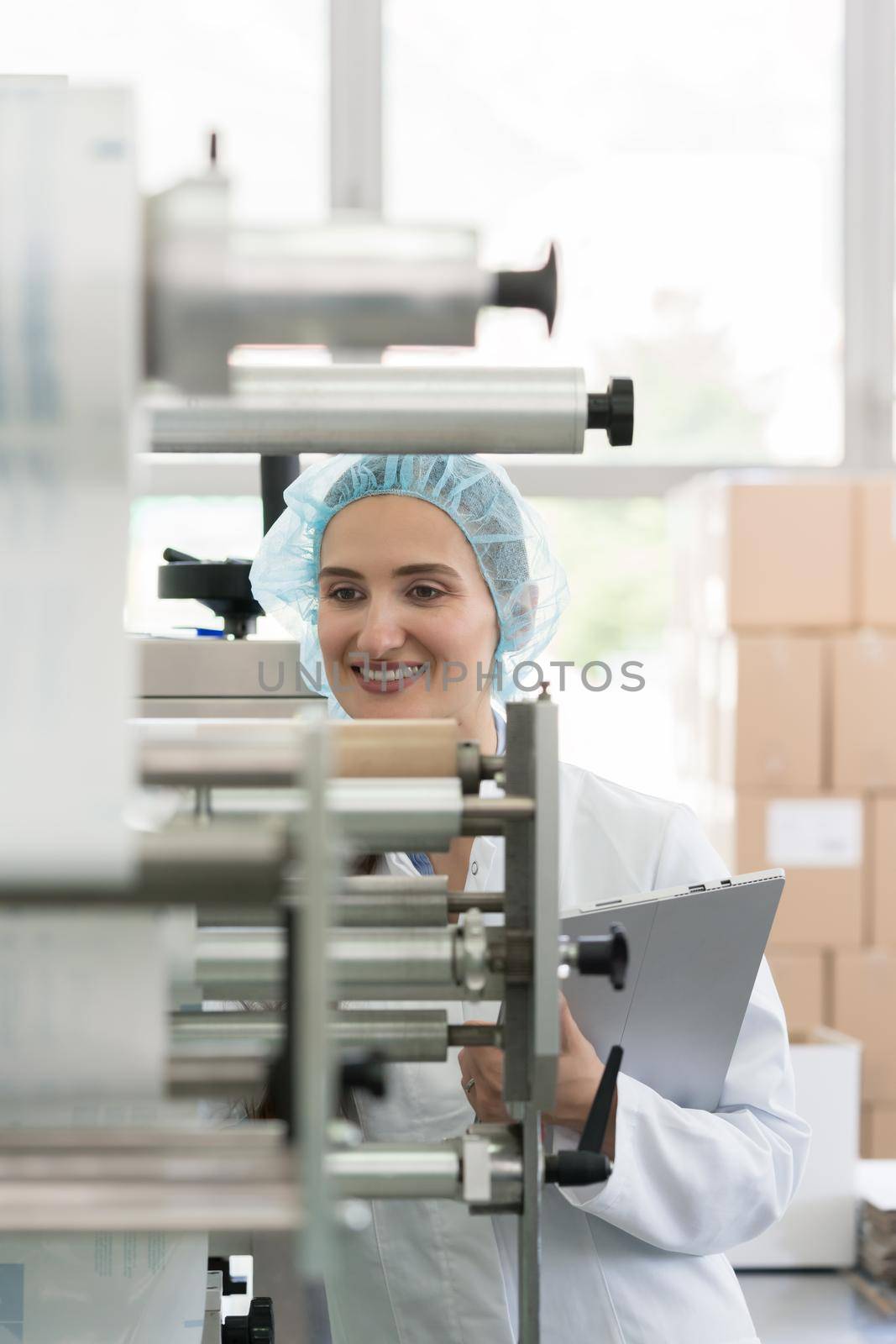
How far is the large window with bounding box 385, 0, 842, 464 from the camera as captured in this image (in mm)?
2977

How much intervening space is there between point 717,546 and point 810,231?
0.96 meters

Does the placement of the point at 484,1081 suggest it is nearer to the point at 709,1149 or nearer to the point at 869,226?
the point at 709,1149

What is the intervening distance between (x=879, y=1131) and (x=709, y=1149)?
1.65m

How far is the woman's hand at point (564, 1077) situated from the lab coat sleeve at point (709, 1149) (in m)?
0.10

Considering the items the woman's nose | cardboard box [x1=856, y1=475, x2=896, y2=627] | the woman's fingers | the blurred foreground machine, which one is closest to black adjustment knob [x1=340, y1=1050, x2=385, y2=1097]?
the blurred foreground machine

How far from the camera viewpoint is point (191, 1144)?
1.28 ft

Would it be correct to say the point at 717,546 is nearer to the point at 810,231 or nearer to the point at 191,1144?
the point at 810,231

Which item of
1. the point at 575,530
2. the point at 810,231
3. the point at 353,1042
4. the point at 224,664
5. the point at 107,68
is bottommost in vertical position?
the point at 353,1042

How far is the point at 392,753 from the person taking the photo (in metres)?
0.57

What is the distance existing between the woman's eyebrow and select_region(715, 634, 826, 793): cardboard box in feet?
4.42

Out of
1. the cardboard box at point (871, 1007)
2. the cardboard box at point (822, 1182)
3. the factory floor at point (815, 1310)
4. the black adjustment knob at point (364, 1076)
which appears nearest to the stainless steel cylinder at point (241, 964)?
the black adjustment knob at point (364, 1076)

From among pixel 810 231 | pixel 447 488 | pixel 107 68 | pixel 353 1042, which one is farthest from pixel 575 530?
pixel 353 1042

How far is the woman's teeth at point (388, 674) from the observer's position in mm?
1208

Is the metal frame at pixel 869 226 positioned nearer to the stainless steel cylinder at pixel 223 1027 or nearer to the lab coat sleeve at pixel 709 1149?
the lab coat sleeve at pixel 709 1149
